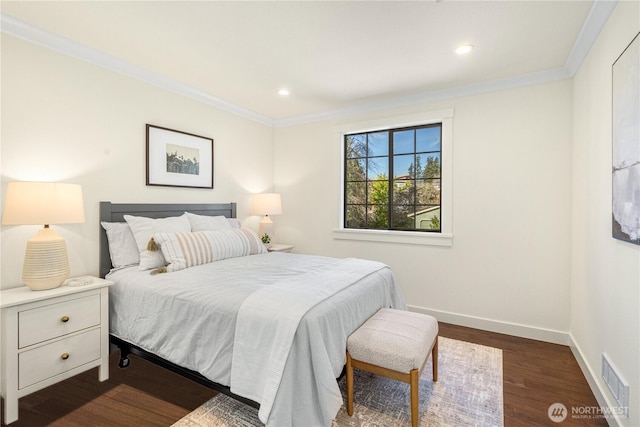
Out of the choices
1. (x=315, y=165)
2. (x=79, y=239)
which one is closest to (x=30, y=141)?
(x=79, y=239)

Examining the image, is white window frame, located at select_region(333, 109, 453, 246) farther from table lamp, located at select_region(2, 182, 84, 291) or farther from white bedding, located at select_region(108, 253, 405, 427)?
table lamp, located at select_region(2, 182, 84, 291)

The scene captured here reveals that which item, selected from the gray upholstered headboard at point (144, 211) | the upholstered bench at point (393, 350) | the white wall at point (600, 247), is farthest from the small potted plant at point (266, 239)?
the white wall at point (600, 247)

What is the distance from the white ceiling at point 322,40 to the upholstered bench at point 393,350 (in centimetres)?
200

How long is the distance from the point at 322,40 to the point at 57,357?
9.23 feet

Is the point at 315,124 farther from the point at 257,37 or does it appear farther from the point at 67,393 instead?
the point at 67,393

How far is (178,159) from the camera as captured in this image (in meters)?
3.29

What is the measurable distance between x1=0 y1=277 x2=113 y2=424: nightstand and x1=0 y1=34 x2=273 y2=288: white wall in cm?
48

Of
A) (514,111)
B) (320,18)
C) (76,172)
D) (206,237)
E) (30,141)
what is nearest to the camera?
(320,18)

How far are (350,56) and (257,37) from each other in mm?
772

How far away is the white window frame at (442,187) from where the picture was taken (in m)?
3.37

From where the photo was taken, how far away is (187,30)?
7.41ft

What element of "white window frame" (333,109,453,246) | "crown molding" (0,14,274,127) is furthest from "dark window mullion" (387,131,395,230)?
"crown molding" (0,14,274,127)

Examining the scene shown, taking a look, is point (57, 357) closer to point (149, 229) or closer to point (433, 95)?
point (149, 229)

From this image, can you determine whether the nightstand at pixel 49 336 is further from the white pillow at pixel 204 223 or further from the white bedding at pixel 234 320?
the white pillow at pixel 204 223
